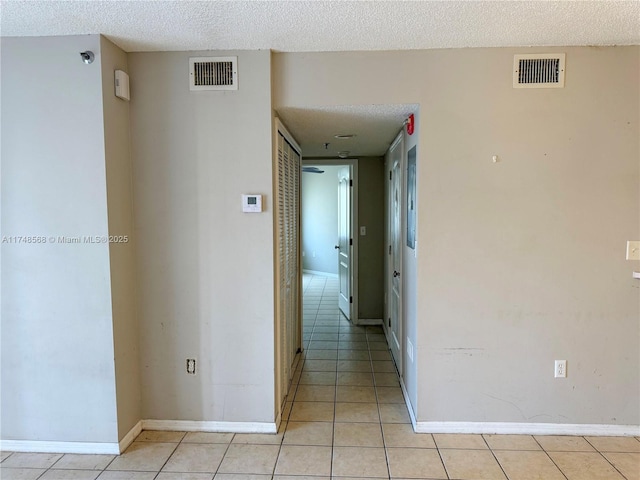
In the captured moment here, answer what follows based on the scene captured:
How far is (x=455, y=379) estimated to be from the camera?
7.96ft

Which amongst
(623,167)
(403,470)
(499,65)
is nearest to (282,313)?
(403,470)

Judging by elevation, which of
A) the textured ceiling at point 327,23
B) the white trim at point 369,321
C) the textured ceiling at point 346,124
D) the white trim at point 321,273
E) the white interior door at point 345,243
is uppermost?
the textured ceiling at point 327,23

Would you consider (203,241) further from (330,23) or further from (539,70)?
(539,70)

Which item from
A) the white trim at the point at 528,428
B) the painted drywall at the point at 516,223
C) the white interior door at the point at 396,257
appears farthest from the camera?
the white interior door at the point at 396,257

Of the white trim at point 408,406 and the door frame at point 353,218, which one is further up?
the door frame at point 353,218

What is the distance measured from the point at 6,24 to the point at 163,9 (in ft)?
2.84

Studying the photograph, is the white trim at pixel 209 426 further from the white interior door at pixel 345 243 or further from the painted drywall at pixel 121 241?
the white interior door at pixel 345 243

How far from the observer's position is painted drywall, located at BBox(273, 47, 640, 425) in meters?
2.29

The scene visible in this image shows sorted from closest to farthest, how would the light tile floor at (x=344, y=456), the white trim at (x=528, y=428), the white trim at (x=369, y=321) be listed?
the light tile floor at (x=344, y=456) → the white trim at (x=528, y=428) → the white trim at (x=369, y=321)

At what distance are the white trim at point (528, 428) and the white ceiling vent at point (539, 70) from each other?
208 cm

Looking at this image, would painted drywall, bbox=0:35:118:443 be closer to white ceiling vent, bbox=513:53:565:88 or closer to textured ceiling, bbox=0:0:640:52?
textured ceiling, bbox=0:0:640:52

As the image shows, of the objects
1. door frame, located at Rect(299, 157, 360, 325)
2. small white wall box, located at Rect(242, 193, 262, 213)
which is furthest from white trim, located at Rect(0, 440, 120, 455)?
door frame, located at Rect(299, 157, 360, 325)

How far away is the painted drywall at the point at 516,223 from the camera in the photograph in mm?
2291

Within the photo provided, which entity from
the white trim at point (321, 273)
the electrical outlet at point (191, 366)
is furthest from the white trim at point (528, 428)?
the white trim at point (321, 273)
